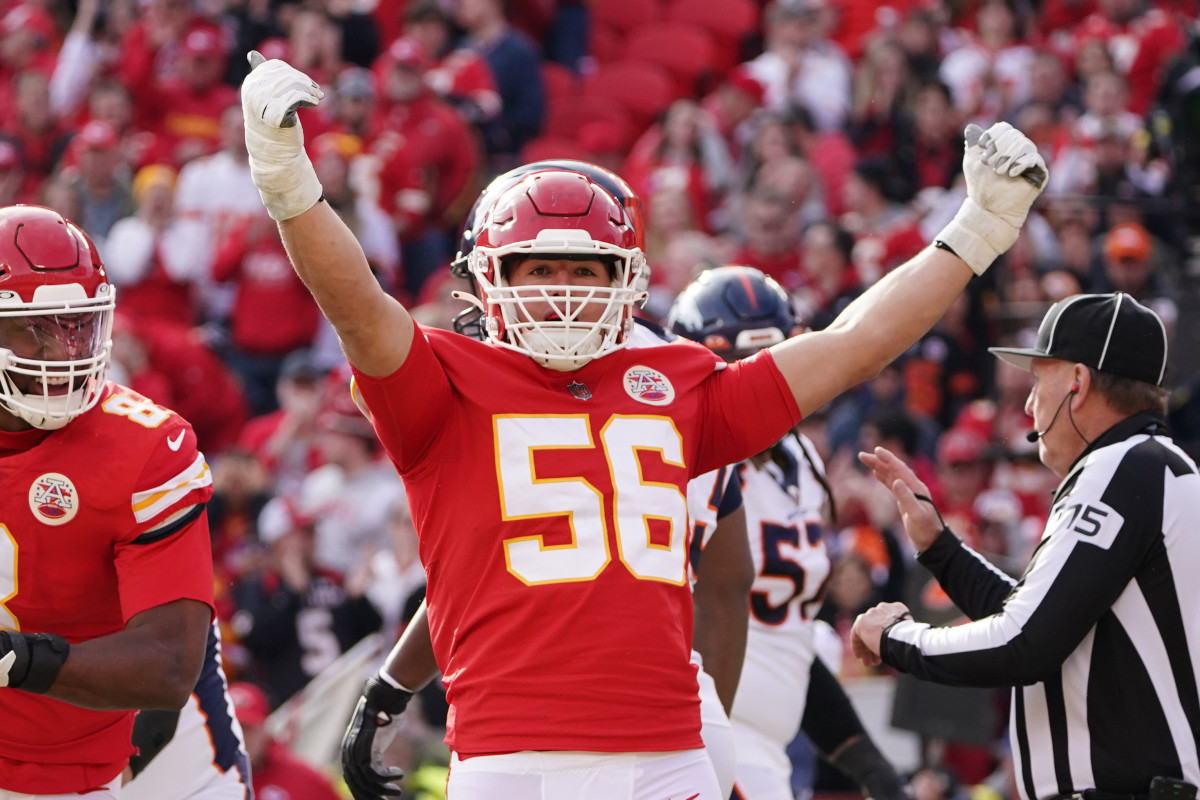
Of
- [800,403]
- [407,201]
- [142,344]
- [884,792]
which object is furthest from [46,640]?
[407,201]

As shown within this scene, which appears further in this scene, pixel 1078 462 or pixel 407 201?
pixel 407 201

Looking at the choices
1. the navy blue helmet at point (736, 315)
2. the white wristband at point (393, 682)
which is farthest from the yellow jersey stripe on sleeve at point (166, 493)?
the navy blue helmet at point (736, 315)

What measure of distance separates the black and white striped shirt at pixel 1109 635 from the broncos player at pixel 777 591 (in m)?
1.11

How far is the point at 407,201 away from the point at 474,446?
28.2 feet

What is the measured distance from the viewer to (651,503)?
10.8ft

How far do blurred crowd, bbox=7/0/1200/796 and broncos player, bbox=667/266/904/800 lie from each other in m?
2.66

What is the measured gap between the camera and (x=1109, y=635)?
3822 millimetres

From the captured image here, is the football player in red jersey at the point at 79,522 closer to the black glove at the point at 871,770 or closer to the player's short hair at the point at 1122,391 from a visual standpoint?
the player's short hair at the point at 1122,391

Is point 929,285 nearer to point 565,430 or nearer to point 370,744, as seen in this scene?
point 565,430

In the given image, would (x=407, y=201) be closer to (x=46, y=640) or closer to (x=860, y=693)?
(x=860, y=693)

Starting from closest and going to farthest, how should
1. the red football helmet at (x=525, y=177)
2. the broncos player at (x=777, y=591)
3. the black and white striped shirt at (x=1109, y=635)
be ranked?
the red football helmet at (x=525, y=177) < the black and white striped shirt at (x=1109, y=635) < the broncos player at (x=777, y=591)

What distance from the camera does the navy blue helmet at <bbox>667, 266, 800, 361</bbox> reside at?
507 cm

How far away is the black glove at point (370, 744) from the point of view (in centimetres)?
406

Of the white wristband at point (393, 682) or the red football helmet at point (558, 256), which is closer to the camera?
the red football helmet at point (558, 256)
